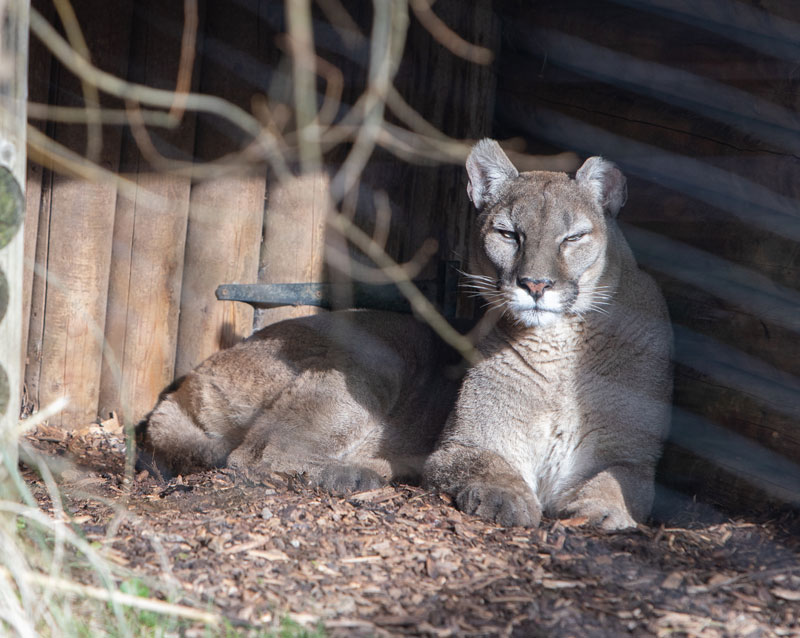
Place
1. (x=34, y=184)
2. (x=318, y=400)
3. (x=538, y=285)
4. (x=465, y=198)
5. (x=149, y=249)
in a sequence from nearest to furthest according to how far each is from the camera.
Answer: (x=538, y=285) → (x=318, y=400) → (x=34, y=184) → (x=149, y=249) → (x=465, y=198)

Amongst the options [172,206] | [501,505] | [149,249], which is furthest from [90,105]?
[501,505]

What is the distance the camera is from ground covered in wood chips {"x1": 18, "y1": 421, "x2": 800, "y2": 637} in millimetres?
2785

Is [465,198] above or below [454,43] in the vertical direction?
below

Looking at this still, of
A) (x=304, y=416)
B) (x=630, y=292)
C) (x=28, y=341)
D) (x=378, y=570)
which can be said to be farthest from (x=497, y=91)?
(x=378, y=570)

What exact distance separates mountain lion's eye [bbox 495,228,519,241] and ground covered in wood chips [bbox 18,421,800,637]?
1.31 m

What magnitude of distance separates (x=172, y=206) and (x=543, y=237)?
2308 mm

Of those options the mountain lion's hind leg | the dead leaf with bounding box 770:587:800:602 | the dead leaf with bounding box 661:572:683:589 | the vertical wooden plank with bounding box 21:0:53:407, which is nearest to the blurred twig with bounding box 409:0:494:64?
the vertical wooden plank with bounding box 21:0:53:407

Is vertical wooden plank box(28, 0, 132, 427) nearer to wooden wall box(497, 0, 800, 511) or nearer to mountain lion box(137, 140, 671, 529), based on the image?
mountain lion box(137, 140, 671, 529)

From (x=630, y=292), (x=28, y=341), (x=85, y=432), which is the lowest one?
(x=85, y=432)

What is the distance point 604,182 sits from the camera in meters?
4.53

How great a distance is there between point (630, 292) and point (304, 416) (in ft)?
6.00

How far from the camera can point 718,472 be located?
4340 mm

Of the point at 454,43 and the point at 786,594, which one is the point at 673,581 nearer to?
the point at 786,594

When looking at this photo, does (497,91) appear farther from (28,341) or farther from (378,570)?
(378,570)
